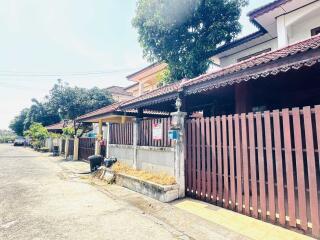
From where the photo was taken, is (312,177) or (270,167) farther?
(270,167)

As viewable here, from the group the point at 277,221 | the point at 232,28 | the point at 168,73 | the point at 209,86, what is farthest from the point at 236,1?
the point at 277,221

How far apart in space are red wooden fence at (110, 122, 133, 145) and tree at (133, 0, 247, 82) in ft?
18.3

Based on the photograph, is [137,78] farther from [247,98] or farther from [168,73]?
[247,98]

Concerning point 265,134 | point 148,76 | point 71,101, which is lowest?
point 265,134

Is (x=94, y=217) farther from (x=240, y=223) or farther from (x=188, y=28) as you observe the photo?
(x=188, y=28)

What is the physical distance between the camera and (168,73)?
14758 millimetres

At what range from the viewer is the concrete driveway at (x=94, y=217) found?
405 cm

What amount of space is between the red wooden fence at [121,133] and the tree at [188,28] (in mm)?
5578

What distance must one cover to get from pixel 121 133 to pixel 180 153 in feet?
14.0

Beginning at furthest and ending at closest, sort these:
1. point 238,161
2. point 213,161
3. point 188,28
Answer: point 188,28
point 213,161
point 238,161

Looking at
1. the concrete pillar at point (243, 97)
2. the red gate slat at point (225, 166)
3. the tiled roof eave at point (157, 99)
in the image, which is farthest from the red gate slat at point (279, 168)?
the tiled roof eave at point (157, 99)

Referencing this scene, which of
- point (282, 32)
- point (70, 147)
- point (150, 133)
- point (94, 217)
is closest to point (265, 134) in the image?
point (94, 217)

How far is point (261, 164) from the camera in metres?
4.69

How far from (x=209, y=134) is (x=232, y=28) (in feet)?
32.2
